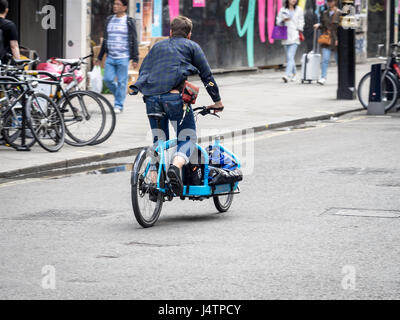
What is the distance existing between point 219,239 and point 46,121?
16.9 ft

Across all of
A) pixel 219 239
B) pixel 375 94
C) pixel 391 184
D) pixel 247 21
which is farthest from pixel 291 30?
pixel 219 239

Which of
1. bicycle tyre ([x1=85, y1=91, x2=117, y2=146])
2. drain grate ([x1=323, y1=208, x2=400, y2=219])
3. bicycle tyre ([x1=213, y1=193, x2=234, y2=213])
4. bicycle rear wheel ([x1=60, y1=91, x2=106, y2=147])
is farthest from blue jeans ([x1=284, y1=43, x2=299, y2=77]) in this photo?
drain grate ([x1=323, y1=208, x2=400, y2=219])

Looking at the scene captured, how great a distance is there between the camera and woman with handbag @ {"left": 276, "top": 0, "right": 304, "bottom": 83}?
22875mm

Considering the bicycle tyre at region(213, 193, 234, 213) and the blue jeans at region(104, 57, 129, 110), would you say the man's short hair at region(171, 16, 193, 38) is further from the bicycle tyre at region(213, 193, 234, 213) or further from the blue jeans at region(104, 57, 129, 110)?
the blue jeans at region(104, 57, 129, 110)

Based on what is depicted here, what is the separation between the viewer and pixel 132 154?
12648mm

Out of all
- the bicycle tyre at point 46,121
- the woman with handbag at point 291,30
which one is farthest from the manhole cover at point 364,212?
the woman with handbag at point 291,30

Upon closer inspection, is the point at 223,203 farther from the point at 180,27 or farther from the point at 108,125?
the point at 108,125

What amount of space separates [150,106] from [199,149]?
565 millimetres

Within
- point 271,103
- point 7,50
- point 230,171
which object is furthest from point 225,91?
point 230,171

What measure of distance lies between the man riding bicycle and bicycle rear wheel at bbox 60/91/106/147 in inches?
177

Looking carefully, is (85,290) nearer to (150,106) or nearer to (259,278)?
(259,278)

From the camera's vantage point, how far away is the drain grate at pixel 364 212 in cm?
840

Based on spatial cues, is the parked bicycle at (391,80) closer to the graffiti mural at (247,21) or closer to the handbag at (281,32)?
the handbag at (281,32)

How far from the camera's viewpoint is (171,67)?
8031 mm
